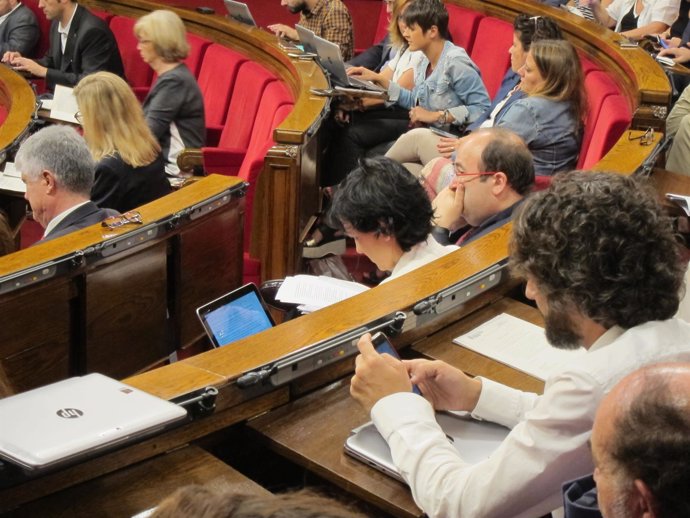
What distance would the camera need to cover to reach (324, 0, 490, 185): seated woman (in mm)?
3533

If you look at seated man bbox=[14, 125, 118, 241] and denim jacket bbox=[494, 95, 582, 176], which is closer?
seated man bbox=[14, 125, 118, 241]

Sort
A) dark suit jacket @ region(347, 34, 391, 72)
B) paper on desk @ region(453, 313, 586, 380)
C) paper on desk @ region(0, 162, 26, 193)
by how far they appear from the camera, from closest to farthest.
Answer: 1. paper on desk @ region(453, 313, 586, 380)
2. paper on desk @ region(0, 162, 26, 193)
3. dark suit jacket @ region(347, 34, 391, 72)

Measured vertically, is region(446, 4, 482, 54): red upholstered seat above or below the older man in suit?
above

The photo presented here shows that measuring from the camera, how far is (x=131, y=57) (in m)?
4.71

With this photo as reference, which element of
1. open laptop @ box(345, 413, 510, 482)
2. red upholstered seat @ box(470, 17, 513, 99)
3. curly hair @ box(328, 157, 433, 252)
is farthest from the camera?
red upholstered seat @ box(470, 17, 513, 99)

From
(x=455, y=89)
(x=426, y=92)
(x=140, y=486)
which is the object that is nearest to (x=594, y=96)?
(x=455, y=89)

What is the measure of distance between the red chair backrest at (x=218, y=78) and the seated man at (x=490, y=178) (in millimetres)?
2022

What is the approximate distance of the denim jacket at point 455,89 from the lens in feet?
11.5

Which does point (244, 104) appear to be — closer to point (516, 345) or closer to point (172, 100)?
point (172, 100)

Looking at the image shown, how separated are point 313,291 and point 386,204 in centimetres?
22

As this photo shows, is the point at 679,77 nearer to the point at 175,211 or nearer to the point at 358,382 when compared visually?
the point at 175,211

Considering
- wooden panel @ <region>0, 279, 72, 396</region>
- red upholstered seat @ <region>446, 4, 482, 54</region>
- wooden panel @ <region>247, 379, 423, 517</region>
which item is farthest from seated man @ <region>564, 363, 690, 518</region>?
red upholstered seat @ <region>446, 4, 482, 54</region>

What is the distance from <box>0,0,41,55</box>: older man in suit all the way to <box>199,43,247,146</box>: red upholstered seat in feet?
4.21

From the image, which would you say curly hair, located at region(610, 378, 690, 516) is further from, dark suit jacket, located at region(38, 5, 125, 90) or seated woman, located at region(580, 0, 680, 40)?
dark suit jacket, located at region(38, 5, 125, 90)
